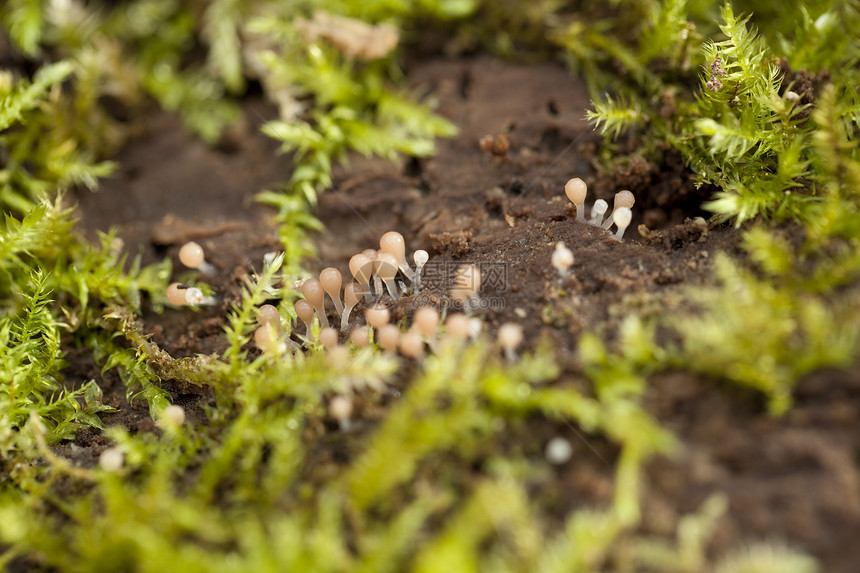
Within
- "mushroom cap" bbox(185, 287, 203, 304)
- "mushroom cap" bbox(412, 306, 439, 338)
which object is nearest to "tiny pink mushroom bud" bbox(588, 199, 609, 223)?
"mushroom cap" bbox(412, 306, 439, 338)

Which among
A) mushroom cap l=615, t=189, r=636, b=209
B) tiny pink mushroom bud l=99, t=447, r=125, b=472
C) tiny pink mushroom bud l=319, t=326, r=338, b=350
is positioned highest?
mushroom cap l=615, t=189, r=636, b=209

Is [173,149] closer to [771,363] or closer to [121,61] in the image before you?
[121,61]

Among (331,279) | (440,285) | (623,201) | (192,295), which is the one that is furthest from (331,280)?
(623,201)

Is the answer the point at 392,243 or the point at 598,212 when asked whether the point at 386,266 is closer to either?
the point at 392,243

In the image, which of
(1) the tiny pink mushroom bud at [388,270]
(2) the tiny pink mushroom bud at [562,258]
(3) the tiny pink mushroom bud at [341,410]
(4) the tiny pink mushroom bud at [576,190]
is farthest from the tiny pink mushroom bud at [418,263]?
(3) the tiny pink mushroom bud at [341,410]

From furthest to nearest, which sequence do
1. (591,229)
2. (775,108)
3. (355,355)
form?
(591,229)
(775,108)
(355,355)

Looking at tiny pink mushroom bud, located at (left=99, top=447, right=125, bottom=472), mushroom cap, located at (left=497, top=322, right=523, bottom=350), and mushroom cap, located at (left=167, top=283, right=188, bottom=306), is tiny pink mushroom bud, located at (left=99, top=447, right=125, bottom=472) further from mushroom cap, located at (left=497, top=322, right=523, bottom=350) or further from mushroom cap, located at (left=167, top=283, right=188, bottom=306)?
mushroom cap, located at (left=497, top=322, right=523, bottom=350)

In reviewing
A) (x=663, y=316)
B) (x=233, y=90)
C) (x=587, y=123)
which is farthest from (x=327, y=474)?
(x=233, y=90)
